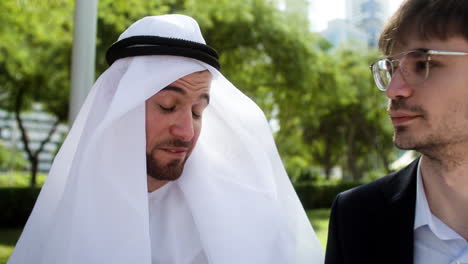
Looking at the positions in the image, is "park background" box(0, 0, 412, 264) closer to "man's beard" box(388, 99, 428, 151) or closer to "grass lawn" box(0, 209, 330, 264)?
"grass lawn" box(0, 209, 330, 264)

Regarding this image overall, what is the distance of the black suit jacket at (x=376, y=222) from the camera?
236 cm

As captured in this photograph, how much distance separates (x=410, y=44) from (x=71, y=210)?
170 cm

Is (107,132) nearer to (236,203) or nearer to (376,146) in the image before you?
(236,203)

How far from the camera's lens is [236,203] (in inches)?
109

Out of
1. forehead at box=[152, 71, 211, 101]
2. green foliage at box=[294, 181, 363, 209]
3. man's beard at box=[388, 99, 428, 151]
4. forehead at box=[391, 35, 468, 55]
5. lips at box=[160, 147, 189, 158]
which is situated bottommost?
green foliage at box=[294, 181, 363, 209]

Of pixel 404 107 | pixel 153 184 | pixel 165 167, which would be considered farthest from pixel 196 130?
pixel 404 107

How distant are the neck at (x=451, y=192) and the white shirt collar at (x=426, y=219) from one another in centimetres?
3

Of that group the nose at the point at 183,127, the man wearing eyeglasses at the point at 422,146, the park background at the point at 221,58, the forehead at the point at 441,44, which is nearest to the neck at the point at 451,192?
the man wearing eyeglasses at the point at 422,146

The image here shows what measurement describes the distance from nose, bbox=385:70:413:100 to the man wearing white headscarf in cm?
84

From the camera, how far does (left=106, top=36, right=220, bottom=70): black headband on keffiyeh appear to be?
2.59m

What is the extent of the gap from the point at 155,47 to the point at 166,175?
26.0 inches

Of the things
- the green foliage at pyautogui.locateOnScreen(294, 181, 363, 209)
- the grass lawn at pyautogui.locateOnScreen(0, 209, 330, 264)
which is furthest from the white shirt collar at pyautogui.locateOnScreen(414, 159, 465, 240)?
the green foliage at pyautogui.locateOnScreen(294, 181, 363, 209)

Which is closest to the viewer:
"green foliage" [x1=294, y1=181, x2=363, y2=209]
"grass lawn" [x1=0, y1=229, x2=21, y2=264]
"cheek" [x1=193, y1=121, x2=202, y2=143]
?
"cheek" [x1=193, y1=121, x2=202, y2=143]

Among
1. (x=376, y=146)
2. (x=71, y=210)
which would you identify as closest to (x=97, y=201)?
(x=71, y=210)
